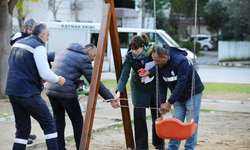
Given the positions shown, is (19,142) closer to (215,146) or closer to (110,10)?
(110,10)

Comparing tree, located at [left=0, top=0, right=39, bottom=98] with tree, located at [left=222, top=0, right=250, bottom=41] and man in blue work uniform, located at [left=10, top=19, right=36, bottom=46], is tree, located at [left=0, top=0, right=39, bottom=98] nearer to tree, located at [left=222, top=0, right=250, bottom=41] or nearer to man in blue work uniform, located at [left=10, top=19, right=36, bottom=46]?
man in blue work uniform, located at [left=10, top=19, right=36, bottom=46]

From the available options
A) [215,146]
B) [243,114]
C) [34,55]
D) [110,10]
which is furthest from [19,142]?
[243,114]

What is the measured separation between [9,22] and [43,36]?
6412 mm

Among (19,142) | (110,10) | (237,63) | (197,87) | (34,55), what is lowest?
(237,63)

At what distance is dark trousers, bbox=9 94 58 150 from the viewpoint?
12.8ft

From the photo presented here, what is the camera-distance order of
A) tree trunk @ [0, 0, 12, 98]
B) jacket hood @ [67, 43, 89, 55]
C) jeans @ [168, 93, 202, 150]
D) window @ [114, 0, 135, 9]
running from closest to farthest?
jeans @ [168, 93, 202, 150] → jacket hood @ [67, 43, 89, 55] → tree trunk @ [0, 0, 12, 98] → window @ [114, 0, 135, 9]

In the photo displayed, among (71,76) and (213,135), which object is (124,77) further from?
(213,135)

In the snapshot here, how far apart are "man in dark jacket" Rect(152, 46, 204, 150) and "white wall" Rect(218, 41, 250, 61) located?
21981 mm

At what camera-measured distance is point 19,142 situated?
407 cm

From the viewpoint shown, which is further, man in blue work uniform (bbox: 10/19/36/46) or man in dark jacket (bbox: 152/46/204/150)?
man in blue work uniform (bbox: 10/19/36/46)

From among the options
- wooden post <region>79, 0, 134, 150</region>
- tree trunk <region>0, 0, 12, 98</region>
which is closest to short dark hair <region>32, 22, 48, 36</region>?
wooden post <region>79, 0, 134, 150</region>

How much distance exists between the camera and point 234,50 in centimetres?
2514

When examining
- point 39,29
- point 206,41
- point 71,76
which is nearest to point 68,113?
point 71,76

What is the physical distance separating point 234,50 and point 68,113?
22.7 meters
